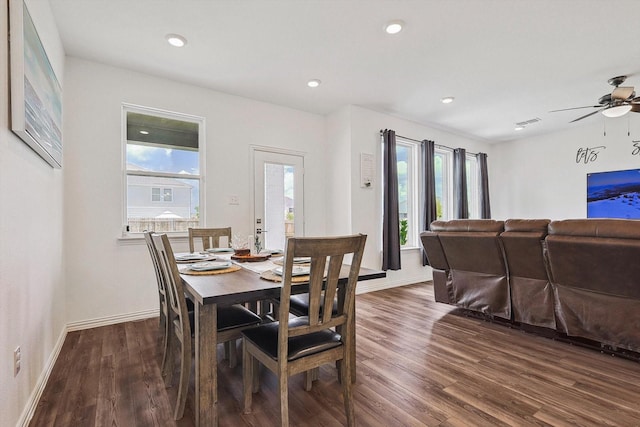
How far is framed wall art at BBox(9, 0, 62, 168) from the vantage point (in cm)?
150

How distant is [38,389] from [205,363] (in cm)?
124

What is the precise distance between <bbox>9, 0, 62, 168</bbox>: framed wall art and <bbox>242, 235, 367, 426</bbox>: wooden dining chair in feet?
4.95

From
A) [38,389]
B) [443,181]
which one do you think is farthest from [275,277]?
[443,181]

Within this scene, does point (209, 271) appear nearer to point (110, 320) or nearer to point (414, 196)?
point (110, 320)

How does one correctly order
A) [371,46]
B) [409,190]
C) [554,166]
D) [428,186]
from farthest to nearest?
[554,166] < [409,190] < [428,186] < [371,46]

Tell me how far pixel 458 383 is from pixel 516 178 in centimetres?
592

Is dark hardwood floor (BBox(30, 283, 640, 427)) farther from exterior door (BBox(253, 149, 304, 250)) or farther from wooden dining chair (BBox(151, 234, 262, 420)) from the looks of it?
exterior door (BBox(253, 149, 304, 250))

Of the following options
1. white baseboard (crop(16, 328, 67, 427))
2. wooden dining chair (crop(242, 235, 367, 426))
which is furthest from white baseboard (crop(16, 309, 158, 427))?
wooden dining chair (crop(242, 235, 367, 426))

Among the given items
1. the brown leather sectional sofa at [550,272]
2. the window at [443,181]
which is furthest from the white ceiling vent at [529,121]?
the brown leather sectional sofa at [550,272]

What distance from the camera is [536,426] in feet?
A: 5.29

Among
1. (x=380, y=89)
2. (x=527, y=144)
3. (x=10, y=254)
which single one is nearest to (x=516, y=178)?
(x=527, y=144)

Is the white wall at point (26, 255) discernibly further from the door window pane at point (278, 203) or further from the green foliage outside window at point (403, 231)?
the green foliage outside window at point (403, 231)

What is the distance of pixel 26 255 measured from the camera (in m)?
1.78

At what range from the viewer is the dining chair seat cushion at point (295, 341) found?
151cm
